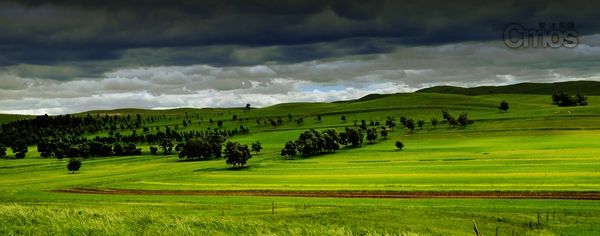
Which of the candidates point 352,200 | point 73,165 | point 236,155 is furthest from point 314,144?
point 352,200

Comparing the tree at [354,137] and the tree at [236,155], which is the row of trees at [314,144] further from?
the tree at [236,155]

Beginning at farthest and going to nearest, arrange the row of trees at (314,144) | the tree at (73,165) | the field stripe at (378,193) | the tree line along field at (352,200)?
1. the row of trees at (314,144)
2. the tree at (73,165)
3. the field stripe at (378,193)
4. the tree line along field at (352,200)

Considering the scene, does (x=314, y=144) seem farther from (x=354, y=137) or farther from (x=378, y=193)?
(x=378, y=193)

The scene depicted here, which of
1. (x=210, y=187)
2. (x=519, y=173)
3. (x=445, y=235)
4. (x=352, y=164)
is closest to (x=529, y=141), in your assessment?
(x=352, y=164)

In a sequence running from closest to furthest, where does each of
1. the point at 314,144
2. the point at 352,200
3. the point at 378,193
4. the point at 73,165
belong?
1. the point at 352,200
2. the point at 378,193
3. the point at 73,165
4. the point at 314,144

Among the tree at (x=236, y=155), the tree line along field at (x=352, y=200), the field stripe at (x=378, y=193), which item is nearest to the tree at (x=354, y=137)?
the tree line along field at (x=352, y=200)

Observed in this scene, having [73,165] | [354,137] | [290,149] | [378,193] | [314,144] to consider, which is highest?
[354,137]

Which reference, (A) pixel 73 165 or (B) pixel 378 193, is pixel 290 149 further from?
(B) pixel 378 193

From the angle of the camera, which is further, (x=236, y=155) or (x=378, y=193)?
(x=236, y=155)

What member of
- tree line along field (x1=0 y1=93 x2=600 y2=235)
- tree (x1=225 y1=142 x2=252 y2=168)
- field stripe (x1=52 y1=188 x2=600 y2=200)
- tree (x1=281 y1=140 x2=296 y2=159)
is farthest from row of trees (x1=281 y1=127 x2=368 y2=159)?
field stripe (x1=52 y1=188 x2=600 y2=200)

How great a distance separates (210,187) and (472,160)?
57953 mm

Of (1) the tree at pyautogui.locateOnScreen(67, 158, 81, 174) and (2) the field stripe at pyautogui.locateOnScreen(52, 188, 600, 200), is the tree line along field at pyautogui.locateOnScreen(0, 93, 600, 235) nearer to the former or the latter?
(2) the field stripe at pyautogui.locateOnScreen(52, 188, 600, 200)

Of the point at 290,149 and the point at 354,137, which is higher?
the point at 354,137

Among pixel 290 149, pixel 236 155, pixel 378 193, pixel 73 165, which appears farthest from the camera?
pixel 290 149
